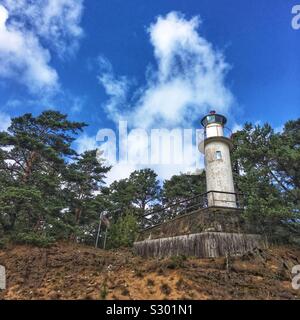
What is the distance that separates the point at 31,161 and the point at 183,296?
51.5 ft

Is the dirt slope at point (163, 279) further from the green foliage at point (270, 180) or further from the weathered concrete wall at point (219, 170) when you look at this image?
the weathered concrete wall at point (219, 170)

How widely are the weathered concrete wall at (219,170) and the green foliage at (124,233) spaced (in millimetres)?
8805

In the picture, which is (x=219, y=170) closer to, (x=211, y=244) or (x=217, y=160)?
(x=217, y=160)

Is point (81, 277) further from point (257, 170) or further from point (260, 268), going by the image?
point (257, 170)

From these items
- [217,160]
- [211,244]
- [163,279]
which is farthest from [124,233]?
[163,279]

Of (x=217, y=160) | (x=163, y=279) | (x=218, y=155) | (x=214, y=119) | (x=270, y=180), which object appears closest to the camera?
(x=163, y=279)

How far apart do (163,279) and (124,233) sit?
12.8m

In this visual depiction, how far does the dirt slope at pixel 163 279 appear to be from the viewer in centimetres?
757

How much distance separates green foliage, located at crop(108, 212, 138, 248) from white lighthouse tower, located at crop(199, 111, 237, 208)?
8683 millimetres

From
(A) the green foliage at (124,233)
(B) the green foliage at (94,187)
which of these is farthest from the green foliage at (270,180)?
(A) the green foliage at (124,233)

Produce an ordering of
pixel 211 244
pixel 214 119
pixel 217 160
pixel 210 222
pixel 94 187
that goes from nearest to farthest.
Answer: pixel 211 244 < pixel 210 222 < pixel 217 160 < pixel 214 119 < pixel 94 187

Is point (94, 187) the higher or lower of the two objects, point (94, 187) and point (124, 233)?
the higher

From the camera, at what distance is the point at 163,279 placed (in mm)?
8617

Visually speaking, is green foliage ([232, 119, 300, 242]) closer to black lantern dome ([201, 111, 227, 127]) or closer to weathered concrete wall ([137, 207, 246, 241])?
weathered concrete wall ([137, 207, 246, 241])
